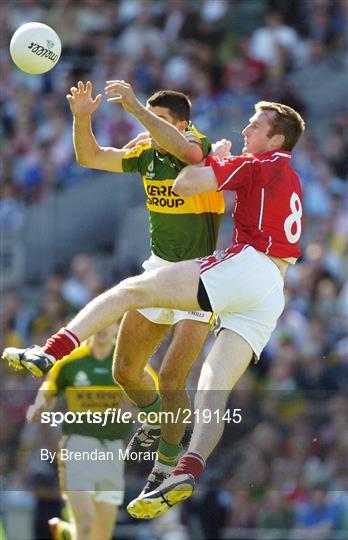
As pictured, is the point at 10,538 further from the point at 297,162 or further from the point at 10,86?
the point at 10,86

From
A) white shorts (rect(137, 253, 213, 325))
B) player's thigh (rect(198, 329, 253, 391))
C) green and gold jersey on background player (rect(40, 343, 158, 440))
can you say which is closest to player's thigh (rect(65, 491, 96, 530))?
green and gold jersey on background player (rect(40, 343, 158, 440))

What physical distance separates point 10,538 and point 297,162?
573cm

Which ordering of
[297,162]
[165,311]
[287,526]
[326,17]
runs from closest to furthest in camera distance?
[165,311] < [287,526] < [297,162] < [326,17]

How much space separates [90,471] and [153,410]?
2.96 m

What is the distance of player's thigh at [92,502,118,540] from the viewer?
14289mm

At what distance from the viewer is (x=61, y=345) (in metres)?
10.3

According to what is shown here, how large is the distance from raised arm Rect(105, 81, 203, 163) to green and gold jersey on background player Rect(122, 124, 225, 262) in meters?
0.58

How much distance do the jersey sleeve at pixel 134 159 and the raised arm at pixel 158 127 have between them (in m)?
0.85

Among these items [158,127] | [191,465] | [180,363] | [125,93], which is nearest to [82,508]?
[180,363]

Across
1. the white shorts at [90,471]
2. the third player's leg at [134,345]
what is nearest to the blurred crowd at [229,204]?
the white shorts at [90,471]

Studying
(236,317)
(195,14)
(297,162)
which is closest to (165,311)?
(236,317)

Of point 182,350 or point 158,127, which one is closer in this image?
point 158,127

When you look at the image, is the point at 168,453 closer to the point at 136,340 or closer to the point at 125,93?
the point at 136,340

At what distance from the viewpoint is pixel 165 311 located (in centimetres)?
1127
